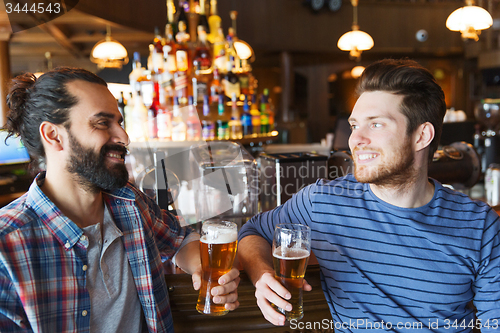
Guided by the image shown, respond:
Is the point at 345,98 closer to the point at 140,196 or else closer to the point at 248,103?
the point at 248,103

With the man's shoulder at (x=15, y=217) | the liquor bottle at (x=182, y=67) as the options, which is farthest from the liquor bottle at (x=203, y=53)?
the man's shoulder at (x=15, y=217)

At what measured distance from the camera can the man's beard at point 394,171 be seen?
120cm

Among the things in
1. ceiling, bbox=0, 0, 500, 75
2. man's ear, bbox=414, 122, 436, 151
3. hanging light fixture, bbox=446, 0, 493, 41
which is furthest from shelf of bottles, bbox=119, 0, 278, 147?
hanging light fixture, bbox=446, 0, 493, 41

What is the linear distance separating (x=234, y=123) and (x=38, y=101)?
250 centimetres

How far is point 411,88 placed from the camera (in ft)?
4.04

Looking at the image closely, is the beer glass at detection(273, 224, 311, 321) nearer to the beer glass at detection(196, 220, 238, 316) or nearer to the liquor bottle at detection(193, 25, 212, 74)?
the beer glass at detection(196, 220, 238, 316)

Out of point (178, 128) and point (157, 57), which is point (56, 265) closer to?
point (178, 128)

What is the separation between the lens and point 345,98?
32.5 feet

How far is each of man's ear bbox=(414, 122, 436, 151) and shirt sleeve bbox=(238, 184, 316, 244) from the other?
36cm

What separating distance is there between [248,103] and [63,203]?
2.66 metres

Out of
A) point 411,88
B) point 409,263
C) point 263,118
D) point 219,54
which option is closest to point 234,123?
point 263,118

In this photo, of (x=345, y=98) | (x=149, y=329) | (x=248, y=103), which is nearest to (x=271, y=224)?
(x=149, y=329)

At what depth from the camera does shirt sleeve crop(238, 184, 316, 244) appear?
4.27ft

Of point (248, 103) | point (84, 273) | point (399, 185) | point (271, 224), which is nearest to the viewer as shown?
point (84, 273)
